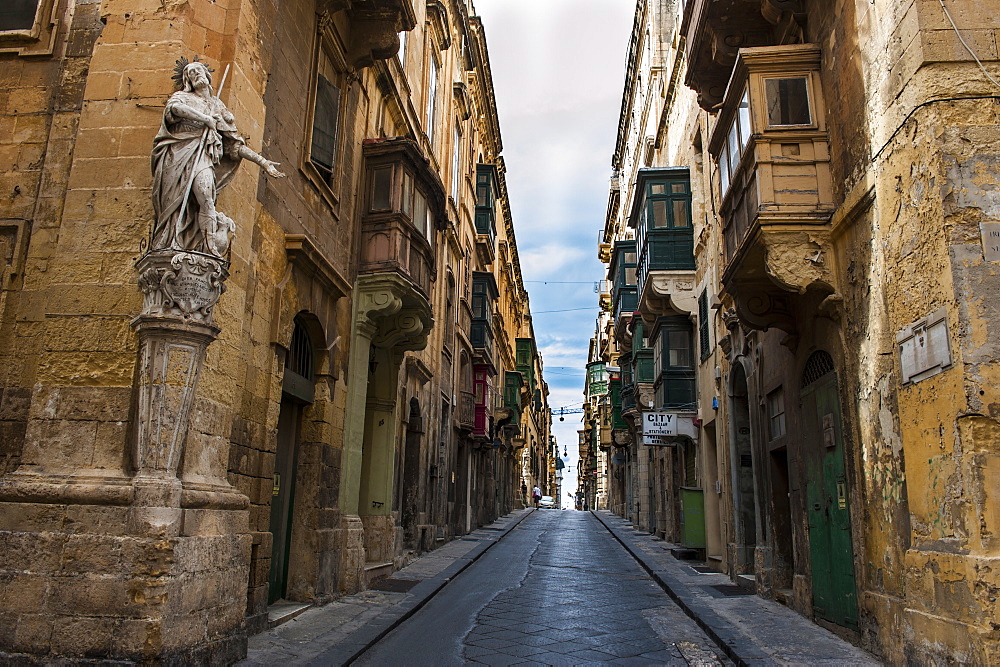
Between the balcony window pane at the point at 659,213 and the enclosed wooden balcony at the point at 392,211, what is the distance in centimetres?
839

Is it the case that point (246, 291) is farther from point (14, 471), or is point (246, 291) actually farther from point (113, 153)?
point (14, 471)

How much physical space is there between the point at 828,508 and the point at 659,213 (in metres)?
11.9

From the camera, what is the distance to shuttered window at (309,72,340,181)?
10.0m

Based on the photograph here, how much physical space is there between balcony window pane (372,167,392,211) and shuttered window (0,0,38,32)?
5515 millimetres

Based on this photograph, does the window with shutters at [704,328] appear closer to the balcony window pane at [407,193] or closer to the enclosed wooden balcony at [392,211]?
the enclosed wooden balcony at [392,211]

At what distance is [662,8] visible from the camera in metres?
23.1

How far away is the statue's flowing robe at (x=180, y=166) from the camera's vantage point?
596 cm

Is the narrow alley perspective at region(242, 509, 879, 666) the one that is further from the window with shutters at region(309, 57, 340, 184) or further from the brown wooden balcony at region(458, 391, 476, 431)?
the brown wooden balcony at region(458, 391, 476, 431)

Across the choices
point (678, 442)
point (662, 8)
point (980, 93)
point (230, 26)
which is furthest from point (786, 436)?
point (662, 8)

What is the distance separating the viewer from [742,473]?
1355 centimetres

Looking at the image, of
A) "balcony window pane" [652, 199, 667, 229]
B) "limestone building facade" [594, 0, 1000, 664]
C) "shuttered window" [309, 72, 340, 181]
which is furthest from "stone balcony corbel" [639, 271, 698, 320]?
"shuttered window" [309, 72, 340, 181]

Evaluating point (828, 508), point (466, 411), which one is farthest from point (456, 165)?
point (828, 508)

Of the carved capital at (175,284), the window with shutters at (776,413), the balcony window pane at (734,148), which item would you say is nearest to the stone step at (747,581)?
the window with shutters at (776,413)

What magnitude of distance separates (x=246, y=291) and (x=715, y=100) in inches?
366
